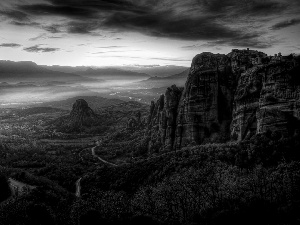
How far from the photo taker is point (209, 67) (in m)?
116

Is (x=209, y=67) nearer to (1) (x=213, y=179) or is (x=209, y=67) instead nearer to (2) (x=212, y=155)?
(2) (x=212, y=155)

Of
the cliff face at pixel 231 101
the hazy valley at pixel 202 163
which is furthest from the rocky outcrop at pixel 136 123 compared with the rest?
the cliff face at pixel 231 101

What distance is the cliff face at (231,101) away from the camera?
291 feet

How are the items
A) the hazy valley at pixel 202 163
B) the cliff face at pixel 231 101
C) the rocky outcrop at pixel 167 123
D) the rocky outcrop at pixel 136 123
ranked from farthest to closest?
1. the rocky outcrop at pixel 136 123
2. the rocky outcrop at pixel 167 123
3. the cliff face at pixel 231 101
4. the hazy valley at pixel 202 163

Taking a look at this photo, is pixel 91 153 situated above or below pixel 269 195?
below

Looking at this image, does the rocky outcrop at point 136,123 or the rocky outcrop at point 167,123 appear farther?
the rocky outcrop at point 136,123

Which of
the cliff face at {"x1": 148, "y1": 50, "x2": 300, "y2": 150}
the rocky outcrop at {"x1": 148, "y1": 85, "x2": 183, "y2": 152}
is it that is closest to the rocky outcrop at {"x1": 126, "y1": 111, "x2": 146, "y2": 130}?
the rocky outcrop at {"x1": 148, "y1": 85, "x2": 183, "y2": 152}

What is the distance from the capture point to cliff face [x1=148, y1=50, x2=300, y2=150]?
88.6 m

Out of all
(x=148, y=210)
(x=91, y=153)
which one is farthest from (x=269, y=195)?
(x=91, y=153)

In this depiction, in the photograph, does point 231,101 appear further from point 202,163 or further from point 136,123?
point 136,123

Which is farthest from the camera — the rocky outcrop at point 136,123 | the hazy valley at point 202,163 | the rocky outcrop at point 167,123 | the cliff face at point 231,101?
the rocky outcrop at point 136,123

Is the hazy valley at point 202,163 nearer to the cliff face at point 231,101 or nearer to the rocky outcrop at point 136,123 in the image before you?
the cliff face at point 231,101

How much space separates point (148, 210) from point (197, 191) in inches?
430

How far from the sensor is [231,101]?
11306 cm
